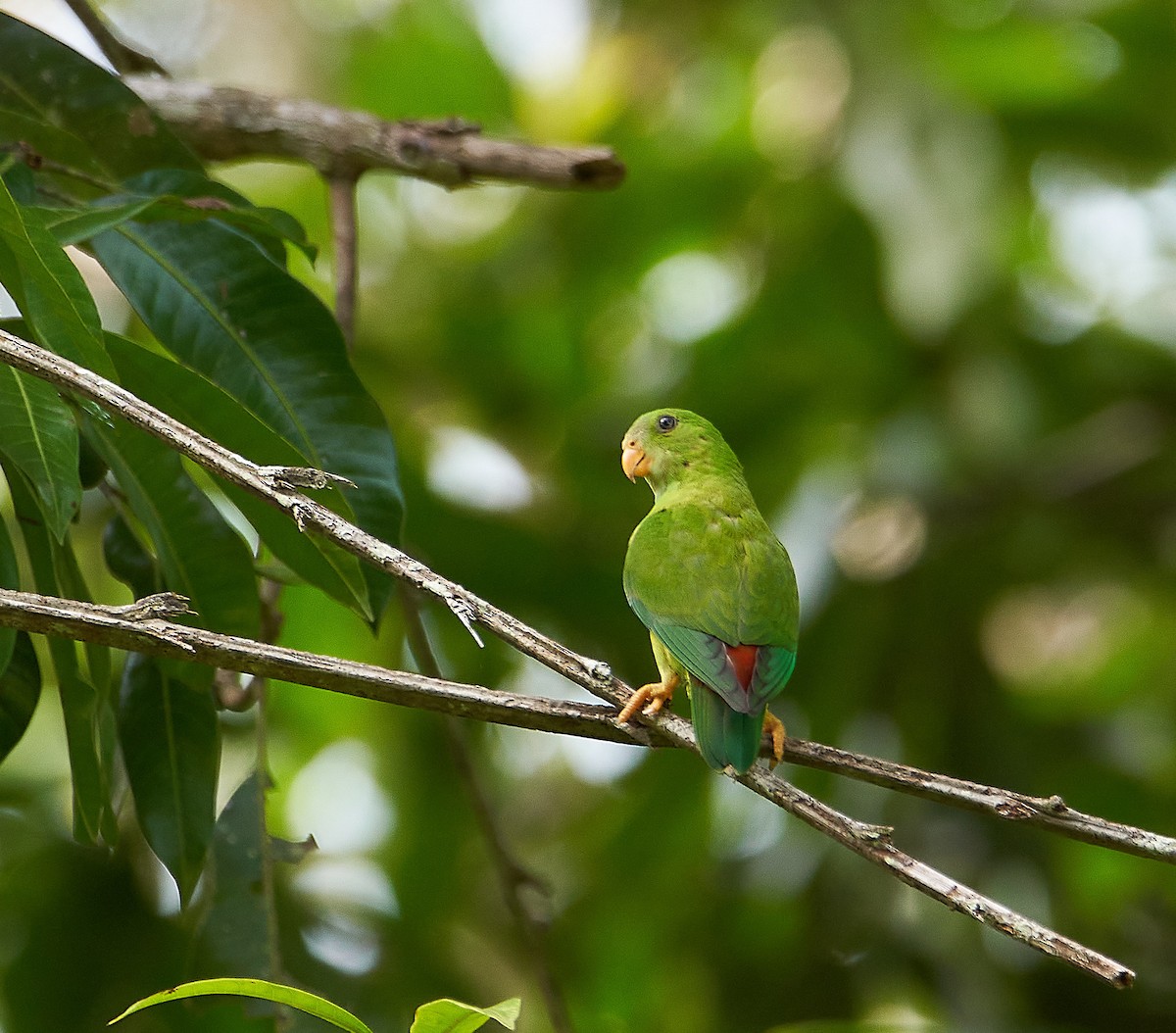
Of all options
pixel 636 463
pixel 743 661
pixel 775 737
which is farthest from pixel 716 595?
pixel 636 463

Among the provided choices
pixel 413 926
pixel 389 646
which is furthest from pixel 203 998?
pixel 389 646

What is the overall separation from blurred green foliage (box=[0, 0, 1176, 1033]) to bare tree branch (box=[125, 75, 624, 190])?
1.09 m

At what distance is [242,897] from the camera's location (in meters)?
2.66

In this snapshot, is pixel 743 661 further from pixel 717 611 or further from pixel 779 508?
pixel 779 508

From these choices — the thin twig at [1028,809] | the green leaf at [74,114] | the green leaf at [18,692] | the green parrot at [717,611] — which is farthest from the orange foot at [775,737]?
the green leaf at [74,114]

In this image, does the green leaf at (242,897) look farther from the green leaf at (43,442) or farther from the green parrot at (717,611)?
the green leaf at (43,442)

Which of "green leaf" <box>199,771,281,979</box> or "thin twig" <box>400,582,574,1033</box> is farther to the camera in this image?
"thin twig" <box>400,582,574,1033</box>

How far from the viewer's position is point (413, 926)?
446 centimetres

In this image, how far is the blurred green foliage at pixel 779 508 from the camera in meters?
4.53

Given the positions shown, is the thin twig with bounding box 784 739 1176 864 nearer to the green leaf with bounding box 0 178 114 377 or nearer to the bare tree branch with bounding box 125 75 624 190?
the green leaf with bounding box 0 178 114 377

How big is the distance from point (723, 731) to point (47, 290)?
1278 mm

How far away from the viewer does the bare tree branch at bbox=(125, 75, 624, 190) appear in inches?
130

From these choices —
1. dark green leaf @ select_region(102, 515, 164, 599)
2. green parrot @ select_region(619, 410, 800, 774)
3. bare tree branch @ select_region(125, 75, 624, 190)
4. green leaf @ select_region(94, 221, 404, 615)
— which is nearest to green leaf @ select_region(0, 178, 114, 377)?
green leaf @ select_region(94, 221, 404, 615)

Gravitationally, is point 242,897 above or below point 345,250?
below
